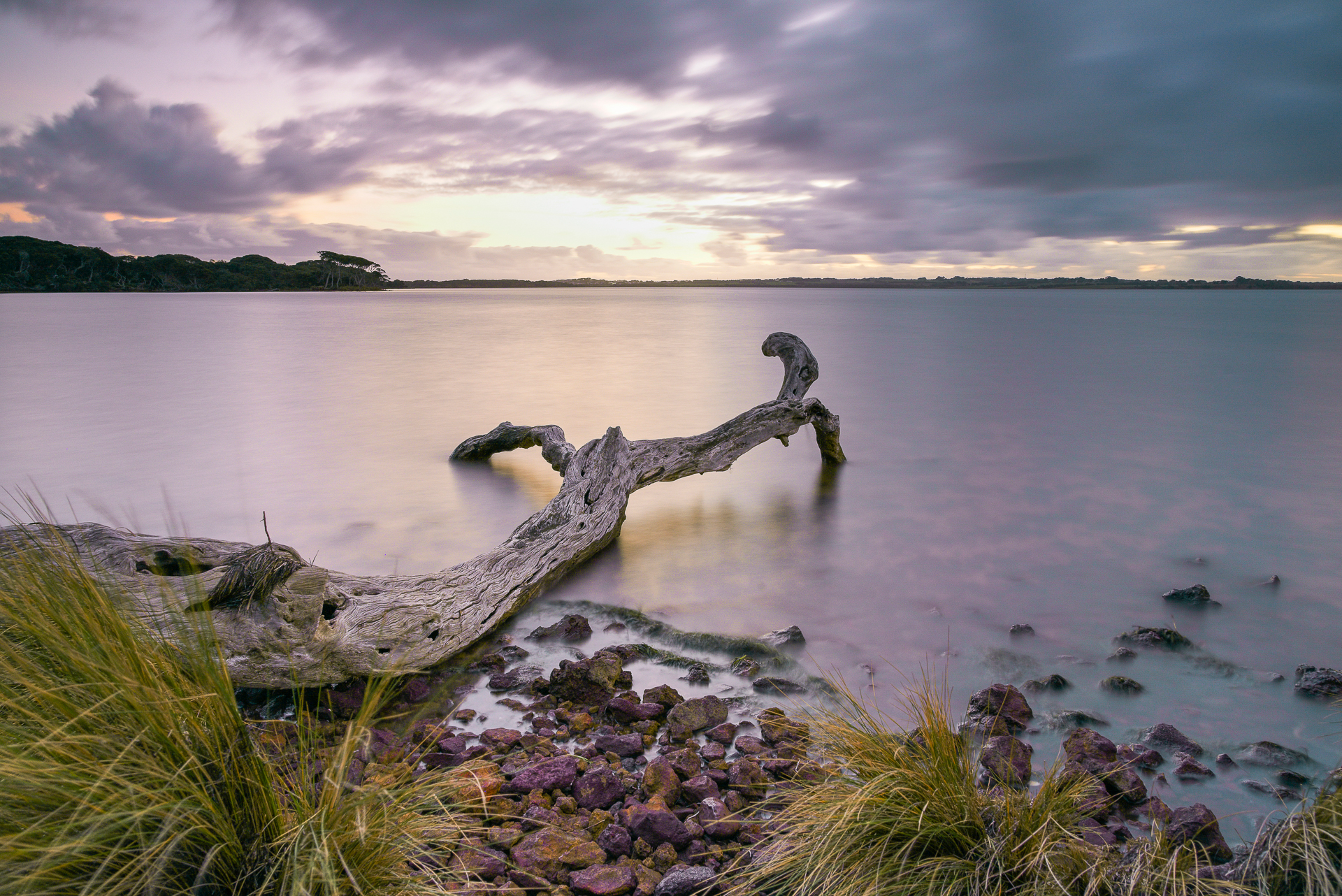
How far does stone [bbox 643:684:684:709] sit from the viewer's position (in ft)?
11.6

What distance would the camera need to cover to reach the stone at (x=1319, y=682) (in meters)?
3.68

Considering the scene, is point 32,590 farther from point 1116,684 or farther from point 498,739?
point 1116,684

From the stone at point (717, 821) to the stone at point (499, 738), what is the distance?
3.03 ft

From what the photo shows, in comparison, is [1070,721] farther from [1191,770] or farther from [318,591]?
[318,591]

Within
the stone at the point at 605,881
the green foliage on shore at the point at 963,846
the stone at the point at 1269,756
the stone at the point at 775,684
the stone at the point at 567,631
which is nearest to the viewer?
the green foliage on shore at the point at 963,846

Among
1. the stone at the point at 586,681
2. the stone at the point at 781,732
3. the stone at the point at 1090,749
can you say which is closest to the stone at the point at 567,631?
the stone at the point at 586,681

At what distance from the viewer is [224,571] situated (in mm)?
3295

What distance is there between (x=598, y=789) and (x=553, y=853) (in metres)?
0.38

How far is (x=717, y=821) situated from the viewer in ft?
8.19

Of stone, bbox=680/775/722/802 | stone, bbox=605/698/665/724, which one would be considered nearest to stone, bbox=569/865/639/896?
stone, bbox=680/775/722/802

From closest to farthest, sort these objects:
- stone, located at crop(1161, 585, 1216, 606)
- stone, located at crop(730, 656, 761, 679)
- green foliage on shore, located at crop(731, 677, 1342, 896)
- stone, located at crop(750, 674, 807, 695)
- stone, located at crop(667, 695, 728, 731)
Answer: green foliage on shore, located at crop(731, 677, 1342, 896) < stone, located at crop(667, 695, 728, 731) < stone, located at crop(750, 674, 807, 695) < stone, located at crop(730, 656, 761, 679) < stone, located at crop(1161, 585, 1216, 606)

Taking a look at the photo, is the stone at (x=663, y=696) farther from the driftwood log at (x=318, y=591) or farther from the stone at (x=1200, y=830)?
the stone at (x=1200, y=830)

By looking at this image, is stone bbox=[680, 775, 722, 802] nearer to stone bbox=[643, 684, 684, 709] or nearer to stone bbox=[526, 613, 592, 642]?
stone bbox=[643, 684, 684, 709]

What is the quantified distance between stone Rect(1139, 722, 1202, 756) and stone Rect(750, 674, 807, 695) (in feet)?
5.07
